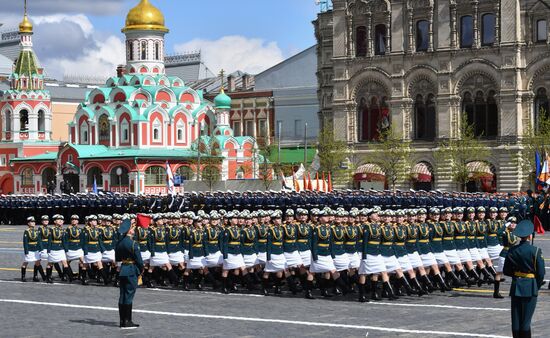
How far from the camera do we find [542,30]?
→ 55656 mm

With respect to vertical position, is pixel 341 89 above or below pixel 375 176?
above

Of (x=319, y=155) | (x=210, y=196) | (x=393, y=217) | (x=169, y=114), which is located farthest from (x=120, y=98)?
(x=393, y=217)

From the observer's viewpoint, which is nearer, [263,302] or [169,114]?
[263,302]

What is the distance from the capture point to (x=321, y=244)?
2027 cm

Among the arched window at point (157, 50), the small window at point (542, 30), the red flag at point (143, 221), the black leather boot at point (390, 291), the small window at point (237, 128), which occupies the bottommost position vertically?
the black leather boot at point (390, 291)

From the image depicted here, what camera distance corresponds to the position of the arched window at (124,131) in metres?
79.1

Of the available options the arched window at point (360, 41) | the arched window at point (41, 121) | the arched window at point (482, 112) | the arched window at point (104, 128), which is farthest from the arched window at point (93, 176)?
the arched window at point (482, 112)

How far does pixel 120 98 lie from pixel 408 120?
2816cm

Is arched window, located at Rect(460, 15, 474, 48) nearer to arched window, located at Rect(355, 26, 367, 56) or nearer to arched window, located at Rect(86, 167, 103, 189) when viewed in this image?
arched window, located at Rect(355, 26, 367, 56)

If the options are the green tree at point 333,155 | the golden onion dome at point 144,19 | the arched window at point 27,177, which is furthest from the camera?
the arched window at point 27,177

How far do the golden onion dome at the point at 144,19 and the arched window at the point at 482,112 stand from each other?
Result: 104 feet

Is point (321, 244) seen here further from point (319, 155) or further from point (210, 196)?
point (319, 155)

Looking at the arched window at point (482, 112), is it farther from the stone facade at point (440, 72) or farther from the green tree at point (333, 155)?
the green tree at point (333, 155)

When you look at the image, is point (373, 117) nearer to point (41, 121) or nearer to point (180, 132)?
point (180, 132)
